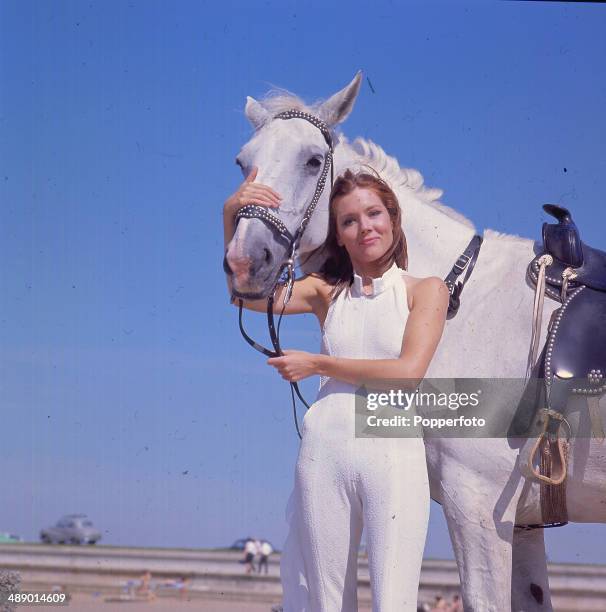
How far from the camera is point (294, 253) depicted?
3.04m

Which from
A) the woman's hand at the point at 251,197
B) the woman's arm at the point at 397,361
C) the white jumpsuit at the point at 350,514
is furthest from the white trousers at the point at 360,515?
the woman's hand at the point at 251,197

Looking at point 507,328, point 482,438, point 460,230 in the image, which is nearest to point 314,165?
point 460,230

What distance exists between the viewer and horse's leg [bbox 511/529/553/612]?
11.0 feet

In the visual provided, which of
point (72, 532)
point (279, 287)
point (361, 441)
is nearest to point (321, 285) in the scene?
point (279, 287)

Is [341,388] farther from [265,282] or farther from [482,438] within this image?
[482,438]

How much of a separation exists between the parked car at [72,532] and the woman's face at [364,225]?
2036 millimetres

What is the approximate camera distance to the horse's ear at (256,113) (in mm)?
3258

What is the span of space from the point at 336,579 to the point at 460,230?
5.25ft

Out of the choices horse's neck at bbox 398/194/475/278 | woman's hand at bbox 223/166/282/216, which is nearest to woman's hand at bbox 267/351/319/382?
woman's hand at bbox 223/166/282/216

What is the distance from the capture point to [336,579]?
94.3 inches

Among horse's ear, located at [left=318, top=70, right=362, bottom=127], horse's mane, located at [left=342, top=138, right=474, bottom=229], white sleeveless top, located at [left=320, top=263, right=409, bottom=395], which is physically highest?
horse's ear, located at [left=318, top=70, right=362, bottom=127]

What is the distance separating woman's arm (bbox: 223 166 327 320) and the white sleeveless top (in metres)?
0.17

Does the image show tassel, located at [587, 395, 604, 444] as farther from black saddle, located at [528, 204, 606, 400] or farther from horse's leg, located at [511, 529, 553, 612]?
horse's leg, located at [511, 529, 553, 612]

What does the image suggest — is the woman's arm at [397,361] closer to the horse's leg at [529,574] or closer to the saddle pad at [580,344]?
the saddle pad at [580,344]
